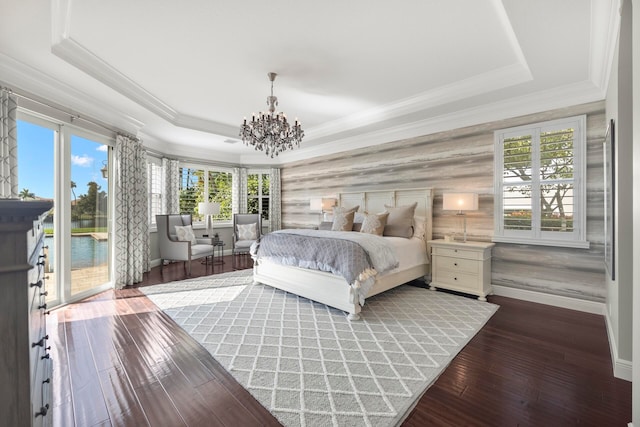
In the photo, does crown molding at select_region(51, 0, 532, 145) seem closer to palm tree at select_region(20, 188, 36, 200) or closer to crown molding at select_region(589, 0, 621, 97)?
crown molding at select_region(589, 0, 621, 97)

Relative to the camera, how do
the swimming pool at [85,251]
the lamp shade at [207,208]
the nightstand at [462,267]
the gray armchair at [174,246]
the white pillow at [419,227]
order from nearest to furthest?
the swimming pool at [85,251], the nightstand at [462,267], the white pillow at [419,227], the gray armchair at [174,246], the lamp shade at [207,208]

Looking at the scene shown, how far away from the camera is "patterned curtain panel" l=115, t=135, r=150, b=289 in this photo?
176 inches

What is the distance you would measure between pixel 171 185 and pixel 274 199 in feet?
8.26

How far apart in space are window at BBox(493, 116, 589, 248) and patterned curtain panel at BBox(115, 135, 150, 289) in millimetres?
5791

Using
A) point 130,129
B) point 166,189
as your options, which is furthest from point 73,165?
point 166,189

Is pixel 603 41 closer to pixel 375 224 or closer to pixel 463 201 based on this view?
pixel 463 201

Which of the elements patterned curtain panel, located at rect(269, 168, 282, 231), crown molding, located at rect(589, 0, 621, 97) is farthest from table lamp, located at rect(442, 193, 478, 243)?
patterned curtain panel, located at rect(269, 168, 282, 231)

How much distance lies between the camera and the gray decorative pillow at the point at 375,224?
174 inches

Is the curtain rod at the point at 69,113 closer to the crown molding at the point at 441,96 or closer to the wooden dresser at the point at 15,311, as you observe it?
the wooden dresser at the point at 15,311

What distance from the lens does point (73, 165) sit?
12.7 ft

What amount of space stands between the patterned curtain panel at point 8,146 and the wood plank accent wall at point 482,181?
4907mm

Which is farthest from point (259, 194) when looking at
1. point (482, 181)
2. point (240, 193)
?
point (482, 181)

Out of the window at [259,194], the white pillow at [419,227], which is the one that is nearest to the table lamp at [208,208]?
the window at [259,194]

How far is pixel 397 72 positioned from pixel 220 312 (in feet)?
12.1
